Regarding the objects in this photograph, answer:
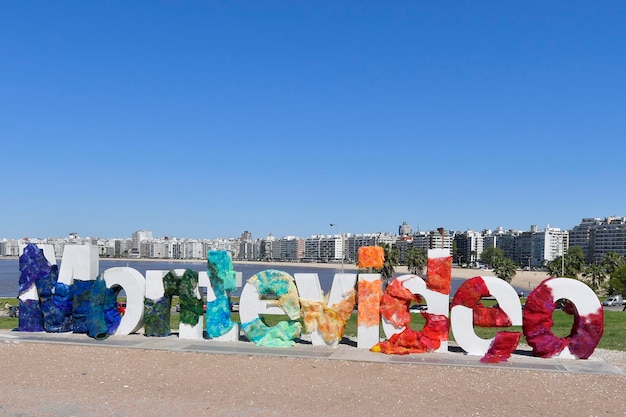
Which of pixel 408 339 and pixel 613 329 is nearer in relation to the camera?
pixel 408 339

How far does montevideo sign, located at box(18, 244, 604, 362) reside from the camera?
17.0 metres

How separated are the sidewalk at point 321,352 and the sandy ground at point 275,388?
1.99 feet

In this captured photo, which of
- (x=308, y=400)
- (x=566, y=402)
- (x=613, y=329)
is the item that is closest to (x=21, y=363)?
(x=308, y=400)

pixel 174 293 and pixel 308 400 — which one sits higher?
pixel 174 293

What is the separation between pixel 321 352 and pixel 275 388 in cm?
445

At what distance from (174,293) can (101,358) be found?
4.06m

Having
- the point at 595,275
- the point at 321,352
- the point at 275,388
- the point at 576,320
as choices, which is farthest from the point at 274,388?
the point at 595,275

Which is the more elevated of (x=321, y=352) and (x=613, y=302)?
(x=321, y=352)

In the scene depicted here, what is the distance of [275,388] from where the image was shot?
13.1 metres

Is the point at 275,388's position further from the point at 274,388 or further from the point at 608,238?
the point at 608,238

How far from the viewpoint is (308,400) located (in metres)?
12.2

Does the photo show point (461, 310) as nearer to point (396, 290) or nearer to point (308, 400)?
point (396, 290)

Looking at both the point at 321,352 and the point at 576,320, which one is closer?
the point at 576,320

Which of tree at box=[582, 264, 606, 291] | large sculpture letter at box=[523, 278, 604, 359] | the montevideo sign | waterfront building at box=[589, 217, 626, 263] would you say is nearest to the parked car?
tree at box=[582, 264, 606, 291]
